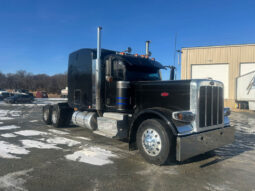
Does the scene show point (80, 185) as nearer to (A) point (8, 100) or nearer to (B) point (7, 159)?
(B) point (7, 159)

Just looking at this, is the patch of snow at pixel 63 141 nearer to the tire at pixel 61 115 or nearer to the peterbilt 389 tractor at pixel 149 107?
the peterbilt 389 tractor at pixel 149 107

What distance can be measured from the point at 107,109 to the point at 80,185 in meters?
3.01

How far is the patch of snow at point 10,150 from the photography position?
204 inches

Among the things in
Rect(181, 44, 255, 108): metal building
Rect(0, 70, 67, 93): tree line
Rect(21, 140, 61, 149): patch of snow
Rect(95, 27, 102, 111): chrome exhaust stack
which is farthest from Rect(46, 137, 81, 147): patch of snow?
Rect(0, 70, 67, 93): tree line

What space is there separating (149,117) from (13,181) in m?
3.06

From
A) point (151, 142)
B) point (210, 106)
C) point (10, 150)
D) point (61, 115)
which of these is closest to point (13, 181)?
point (10, 150)

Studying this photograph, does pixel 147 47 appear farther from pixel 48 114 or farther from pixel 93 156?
pixel 48 114

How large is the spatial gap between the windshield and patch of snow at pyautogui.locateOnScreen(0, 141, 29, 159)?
11.4 feet

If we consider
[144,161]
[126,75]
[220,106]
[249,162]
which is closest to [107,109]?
[126,75]

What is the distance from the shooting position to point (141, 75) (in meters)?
6.17

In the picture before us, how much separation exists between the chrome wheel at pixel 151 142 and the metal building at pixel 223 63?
80.1 feet

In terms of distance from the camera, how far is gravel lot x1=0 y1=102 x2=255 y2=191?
3688mm

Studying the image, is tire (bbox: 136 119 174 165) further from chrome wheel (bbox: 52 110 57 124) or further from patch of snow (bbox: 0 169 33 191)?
chrome wheel (bbox: 52 110 57 124)

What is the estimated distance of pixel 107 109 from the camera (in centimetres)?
642
